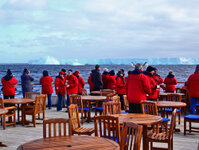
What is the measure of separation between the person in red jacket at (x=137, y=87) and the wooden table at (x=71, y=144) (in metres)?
3.06

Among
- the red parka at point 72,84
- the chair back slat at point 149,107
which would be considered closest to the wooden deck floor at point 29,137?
the chair back slat at point 149,107

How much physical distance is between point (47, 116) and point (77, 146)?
7046 mm

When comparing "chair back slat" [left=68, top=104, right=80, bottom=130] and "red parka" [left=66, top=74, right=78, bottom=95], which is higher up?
"red parka" [left=66, top=74, right=78, bottom=95]

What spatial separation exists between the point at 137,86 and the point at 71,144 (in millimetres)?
3392

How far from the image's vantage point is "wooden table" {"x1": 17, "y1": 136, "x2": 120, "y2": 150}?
3239mm

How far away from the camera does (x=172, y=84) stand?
11.4 m

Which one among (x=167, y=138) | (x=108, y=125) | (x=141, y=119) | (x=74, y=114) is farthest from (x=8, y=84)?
(x=108, y=125)

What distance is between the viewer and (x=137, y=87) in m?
6.57

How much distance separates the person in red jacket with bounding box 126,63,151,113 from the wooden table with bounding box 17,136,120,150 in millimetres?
3061

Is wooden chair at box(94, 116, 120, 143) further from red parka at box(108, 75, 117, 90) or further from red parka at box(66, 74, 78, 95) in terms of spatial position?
red parka at box(108, 75, 117, 90)

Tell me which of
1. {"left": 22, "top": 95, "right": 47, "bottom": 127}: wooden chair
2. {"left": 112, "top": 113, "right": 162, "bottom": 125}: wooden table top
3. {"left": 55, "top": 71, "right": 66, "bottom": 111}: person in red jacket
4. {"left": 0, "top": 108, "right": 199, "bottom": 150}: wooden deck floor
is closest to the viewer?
{"left": 112, "top": 113, "right": 162, "bottom": 125}: wooden table top

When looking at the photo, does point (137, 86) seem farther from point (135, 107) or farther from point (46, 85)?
point (46, 85)

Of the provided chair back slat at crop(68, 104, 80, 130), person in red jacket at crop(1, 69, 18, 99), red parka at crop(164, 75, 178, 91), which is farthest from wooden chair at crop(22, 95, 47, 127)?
red parka at crop(164, 75, 178, 91)

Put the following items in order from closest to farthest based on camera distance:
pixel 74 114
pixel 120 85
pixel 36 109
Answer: pixel 74 114, pixel 36 109, pixel 120 85
